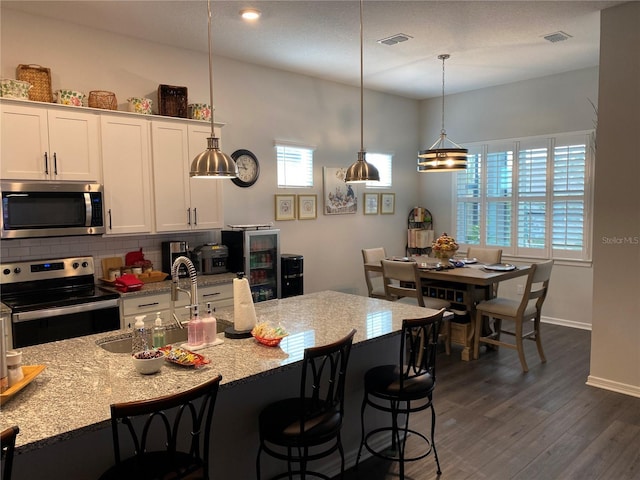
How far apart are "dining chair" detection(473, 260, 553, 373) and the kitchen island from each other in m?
1.76

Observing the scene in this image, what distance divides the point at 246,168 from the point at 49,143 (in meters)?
2.05

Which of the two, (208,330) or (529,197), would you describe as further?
(529,197)

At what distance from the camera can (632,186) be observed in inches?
148

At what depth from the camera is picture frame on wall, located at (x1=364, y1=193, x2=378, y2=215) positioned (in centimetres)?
663

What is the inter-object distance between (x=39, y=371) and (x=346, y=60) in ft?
13.9

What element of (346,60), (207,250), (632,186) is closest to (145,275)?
(207,250)

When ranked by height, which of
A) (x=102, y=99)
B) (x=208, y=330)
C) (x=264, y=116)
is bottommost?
(x=208, y=330)

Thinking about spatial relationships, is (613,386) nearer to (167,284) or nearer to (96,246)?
(167,284)

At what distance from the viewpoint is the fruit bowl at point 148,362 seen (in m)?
1.97

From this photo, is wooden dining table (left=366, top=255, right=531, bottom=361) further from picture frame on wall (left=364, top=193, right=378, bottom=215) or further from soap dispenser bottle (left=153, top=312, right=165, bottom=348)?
soap dispenser bottle (left=153, top=312, right=165, bottom=348)

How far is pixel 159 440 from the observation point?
2.05 m

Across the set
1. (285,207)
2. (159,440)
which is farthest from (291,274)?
(159,440)

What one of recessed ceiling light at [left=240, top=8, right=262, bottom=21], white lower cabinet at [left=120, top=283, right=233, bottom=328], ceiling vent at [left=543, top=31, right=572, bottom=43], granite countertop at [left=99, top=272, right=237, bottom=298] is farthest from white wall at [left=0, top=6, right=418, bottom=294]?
ceiling vent at [left=543, top=31, right=572, bottom=43]

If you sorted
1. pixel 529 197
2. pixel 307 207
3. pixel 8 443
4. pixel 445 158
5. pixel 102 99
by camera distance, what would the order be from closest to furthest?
1. pixel 8 443
2. pixel 102 99
3. pixel 445 158
4. pixel 307 207
5. pixel 529 197
